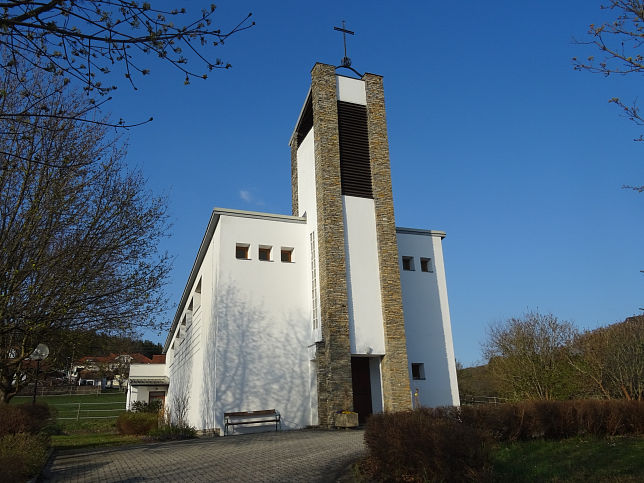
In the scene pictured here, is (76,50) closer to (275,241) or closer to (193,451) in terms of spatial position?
(193,451)

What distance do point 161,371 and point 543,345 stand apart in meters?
30.8

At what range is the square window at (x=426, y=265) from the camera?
2089 centimetres

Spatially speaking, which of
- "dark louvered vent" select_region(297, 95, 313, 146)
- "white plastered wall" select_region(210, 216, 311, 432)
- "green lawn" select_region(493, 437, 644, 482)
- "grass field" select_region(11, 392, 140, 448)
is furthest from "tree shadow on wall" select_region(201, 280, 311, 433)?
"green lawn" select_region(493, 437, 644, 482)

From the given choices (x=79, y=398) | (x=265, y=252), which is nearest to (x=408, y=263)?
(x=265, y=252)

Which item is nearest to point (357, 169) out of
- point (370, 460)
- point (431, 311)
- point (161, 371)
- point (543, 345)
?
point (431, 311)

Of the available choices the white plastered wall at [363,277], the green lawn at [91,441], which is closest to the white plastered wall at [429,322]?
the white plastered wall at [363,277]

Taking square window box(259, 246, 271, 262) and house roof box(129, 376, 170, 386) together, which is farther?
house roof box(129, 376, 170, 386)

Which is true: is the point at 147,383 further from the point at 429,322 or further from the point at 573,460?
the point at 573,460

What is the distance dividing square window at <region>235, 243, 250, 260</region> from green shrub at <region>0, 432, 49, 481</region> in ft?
32.5

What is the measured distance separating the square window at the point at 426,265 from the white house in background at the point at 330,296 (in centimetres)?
4

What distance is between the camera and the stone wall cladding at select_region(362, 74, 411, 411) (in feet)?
55.9

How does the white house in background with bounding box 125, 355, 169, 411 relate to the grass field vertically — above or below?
above

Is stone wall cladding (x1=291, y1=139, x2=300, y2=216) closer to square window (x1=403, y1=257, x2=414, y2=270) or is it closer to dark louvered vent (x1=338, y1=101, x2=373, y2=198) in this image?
dark louvered vent (x1=338, y1=101, x2=373, y2=198)

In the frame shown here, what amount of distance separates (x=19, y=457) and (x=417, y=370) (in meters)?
14.5
